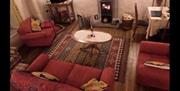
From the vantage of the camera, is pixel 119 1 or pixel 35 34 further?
pixel 119 1

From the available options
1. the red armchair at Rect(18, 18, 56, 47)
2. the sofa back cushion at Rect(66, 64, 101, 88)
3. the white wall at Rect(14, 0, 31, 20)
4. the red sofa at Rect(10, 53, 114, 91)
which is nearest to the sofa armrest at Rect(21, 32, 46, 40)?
the red armchair at Rect(18, 18, 56, 47)

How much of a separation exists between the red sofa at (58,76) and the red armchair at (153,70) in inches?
19.0

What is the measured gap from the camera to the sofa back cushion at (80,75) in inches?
95.3

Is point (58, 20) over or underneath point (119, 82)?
over

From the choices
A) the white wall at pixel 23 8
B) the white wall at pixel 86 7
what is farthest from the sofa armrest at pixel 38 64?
the white wall at pixel 86 7

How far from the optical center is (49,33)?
3.97 metres

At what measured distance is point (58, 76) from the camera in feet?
8.30

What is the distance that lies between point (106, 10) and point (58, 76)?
9.82 feet

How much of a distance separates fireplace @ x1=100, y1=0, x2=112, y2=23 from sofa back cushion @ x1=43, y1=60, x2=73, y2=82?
8.74 ft

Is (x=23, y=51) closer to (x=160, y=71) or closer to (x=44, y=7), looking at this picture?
(x=44, y=7)

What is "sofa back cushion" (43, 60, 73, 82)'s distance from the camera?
2.56 meters

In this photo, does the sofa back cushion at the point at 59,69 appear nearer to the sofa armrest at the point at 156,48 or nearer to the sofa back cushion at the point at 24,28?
the sofa armrest at the point at 156,48
